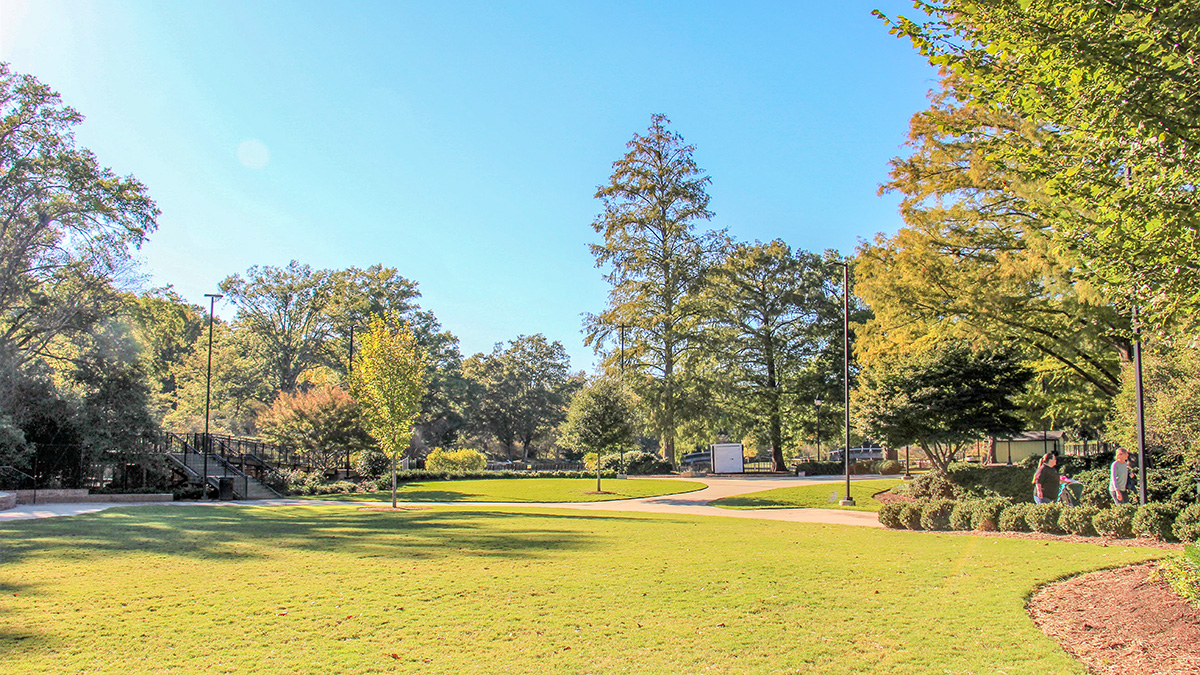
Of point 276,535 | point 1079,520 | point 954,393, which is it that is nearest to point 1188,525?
point 1079,520

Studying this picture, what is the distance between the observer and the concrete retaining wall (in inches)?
947

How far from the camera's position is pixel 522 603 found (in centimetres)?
785

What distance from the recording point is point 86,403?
91.4 ft

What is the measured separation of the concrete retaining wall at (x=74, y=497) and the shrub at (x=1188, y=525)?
29.2 m

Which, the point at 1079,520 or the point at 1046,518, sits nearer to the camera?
the point at 1079,520

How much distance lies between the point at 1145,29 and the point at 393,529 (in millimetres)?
15109

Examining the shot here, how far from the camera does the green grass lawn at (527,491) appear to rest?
97.4 feet

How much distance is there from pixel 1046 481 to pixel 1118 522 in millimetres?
2886

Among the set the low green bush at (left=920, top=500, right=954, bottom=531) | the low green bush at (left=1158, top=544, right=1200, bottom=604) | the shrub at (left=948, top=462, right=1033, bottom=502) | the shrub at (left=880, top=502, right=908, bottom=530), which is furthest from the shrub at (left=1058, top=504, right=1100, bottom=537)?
the low green bush at (left=1158, top=544, right=1200, bottom=604)

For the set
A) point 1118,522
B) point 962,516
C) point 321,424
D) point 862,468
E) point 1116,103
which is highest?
point 1116,103

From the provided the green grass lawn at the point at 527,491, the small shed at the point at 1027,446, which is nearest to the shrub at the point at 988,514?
the green grass lawn at the point at 527,491

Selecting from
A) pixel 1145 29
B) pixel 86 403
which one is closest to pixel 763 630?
A: pixel 1145 29

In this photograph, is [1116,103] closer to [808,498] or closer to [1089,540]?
[1089,540]

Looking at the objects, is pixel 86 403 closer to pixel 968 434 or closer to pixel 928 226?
pixel 928 226
